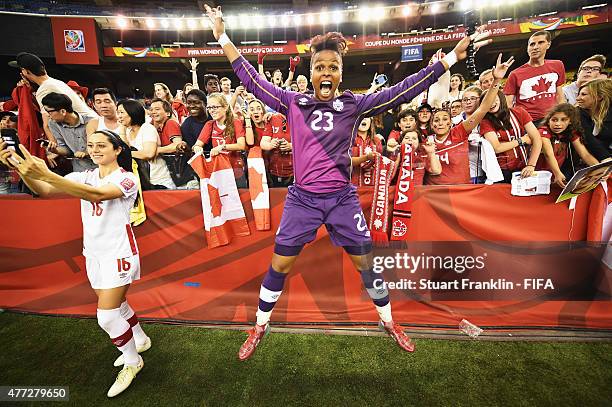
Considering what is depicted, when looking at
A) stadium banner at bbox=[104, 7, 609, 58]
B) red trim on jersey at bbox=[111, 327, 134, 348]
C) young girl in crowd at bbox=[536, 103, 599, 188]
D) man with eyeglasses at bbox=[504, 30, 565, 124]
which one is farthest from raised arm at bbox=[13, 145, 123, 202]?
stadium banner at bbox=[104, 7, 609, 58]

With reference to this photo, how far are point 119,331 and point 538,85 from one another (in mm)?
5873

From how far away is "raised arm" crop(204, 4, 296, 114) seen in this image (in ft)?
7.45

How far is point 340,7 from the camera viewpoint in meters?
24.9

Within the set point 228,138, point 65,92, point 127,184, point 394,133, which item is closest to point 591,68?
point 394,133

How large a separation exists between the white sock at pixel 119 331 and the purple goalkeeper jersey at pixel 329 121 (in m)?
1.76

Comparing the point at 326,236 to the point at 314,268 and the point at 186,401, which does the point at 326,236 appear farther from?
the point at 186,401

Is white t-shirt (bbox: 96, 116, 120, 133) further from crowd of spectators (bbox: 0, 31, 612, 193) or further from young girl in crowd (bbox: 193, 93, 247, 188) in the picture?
young girl in crowd (bbox: 193, 93, 247, 188)

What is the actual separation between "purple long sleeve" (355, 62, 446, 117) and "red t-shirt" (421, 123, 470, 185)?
1.20 meters

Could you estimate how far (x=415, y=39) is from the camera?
21.1 meters

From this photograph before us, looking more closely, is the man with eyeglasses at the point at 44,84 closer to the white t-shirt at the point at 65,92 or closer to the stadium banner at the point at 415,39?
the white t-shirt at the point at 65,92

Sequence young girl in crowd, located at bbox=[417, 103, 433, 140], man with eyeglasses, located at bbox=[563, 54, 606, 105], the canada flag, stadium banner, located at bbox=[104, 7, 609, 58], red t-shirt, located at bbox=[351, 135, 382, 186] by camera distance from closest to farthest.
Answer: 1. red t-shirt, located at bbox=[351, 135, 382, 186]
2. man with eyeglasses, located at bbox=[563, 54, 606, 105]
3. young girl in crowd, located at bbox=[417, 103, 433, 140]
4. the canada flag
5. stadium banner, located at bbox=[104, 7, 609, 58]

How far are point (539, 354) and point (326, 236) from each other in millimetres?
2119

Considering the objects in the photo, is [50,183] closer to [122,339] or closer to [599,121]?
[122,339]

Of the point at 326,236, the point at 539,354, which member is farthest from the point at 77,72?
the point at 539,354
